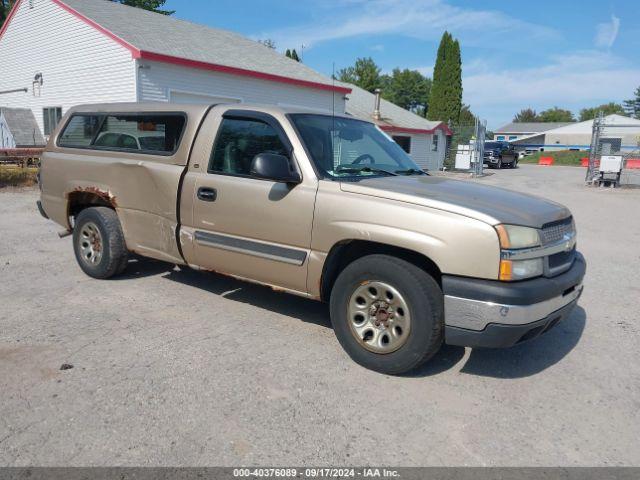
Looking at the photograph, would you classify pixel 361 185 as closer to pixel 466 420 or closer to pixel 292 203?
pixel 292 203

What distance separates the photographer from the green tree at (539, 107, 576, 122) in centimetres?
13325

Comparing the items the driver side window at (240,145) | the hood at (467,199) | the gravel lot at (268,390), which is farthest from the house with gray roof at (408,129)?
the hood at (467,199)

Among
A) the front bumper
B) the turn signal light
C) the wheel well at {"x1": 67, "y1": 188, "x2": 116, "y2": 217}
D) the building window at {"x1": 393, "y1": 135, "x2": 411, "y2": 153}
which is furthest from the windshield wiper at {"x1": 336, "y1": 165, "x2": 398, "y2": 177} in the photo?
the building window at {"x1": 393, "y1": 135, "x2": 411, "y2": 153}

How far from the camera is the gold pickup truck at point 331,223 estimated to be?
3.26 m

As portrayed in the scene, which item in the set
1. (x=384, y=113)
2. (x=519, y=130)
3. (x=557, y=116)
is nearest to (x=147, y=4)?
(x=384, y=113)

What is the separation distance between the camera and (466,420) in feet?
10.3

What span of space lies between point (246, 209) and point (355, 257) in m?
1.00

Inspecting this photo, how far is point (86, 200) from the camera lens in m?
5.66

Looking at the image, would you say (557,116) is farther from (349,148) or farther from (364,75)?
(349,148)

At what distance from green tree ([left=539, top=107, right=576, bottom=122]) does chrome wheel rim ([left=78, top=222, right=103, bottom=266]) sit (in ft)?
474

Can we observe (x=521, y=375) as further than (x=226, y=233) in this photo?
No

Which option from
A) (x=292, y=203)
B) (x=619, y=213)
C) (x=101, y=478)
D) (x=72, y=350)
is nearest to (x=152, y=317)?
(x=72, y=350)

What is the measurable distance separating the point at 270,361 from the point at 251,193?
4.42ft

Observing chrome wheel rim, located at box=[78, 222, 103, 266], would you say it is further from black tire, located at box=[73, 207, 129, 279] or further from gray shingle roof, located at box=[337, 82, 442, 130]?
gray shingle roof, located at box=[337, 82, 442, 130]
